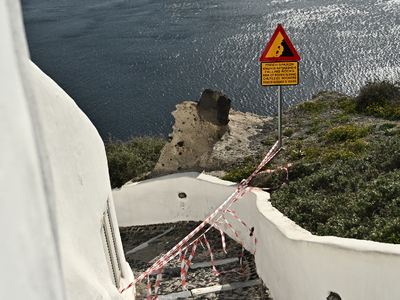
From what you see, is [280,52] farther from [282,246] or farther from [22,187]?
[22,187]

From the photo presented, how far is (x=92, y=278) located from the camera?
4.54m

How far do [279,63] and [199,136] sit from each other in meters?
3.45

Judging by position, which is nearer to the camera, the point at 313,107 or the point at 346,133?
the point at 346,133

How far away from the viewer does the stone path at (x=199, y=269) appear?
27.9ft

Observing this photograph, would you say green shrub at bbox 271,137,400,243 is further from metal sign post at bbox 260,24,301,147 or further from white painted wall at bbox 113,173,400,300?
metal sign post at bbox 260,24,301,147

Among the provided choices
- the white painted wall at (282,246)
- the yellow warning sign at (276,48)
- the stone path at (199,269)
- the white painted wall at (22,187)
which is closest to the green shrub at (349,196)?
the white painted wall at (282,246)

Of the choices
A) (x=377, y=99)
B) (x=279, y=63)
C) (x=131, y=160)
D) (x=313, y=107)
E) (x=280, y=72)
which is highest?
(x=279, y=63)

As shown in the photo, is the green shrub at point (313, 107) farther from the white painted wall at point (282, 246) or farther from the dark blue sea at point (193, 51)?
the dark blue sea at point (193, 51)

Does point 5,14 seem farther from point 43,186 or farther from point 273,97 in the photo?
point 273,97

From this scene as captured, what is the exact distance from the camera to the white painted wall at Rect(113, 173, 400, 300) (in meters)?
5.52

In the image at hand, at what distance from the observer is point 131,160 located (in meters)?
14.0

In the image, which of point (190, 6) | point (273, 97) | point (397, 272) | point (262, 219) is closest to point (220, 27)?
point (190, 6)

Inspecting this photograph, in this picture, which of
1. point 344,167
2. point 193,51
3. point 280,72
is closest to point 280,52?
point 280,72

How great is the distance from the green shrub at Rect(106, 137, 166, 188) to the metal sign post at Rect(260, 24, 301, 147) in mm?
5095
